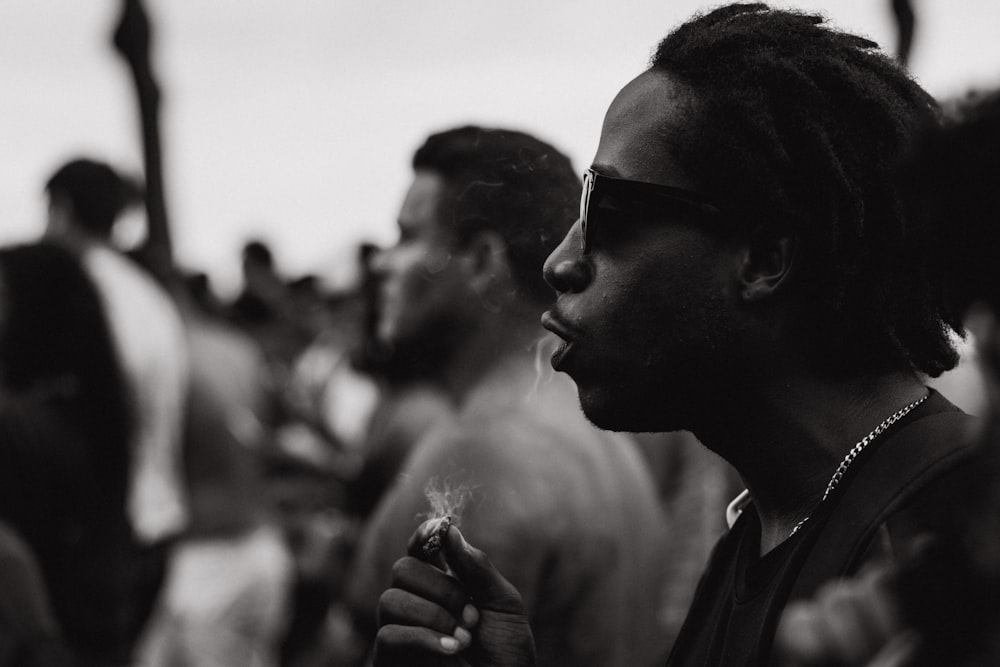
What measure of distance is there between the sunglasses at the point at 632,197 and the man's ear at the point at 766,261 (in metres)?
0.07

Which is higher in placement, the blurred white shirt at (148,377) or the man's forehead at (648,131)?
the man's forehead at (648,131)

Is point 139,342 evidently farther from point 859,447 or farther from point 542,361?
point 859,447

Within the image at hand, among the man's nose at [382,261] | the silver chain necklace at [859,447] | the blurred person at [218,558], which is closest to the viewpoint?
the silver chain necklace at [859,447]

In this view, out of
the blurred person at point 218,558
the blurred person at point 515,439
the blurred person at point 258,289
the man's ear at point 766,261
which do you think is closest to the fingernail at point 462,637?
the man's ear at point 766,261

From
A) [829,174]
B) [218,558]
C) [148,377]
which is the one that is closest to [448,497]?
[829,174]

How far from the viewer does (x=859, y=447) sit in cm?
179

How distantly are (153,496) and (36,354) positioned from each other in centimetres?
92

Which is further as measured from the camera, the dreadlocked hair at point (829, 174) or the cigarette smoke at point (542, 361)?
the cigarette smoke at point (542, 361)

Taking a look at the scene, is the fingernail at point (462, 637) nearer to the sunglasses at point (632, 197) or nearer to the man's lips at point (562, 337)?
the man's lips at point (562, 337)

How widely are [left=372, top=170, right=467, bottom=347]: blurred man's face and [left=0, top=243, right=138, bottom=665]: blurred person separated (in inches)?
51.4

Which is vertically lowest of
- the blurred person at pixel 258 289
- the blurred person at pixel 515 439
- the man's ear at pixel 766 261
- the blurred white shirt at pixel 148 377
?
the blurred person at pixel 258 289

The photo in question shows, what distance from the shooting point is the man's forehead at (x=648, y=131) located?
74.0 inches

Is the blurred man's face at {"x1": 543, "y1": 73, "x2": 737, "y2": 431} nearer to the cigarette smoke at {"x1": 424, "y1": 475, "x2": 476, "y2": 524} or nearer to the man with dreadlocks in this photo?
the man with dreadlocks

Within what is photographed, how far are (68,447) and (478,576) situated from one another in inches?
114
